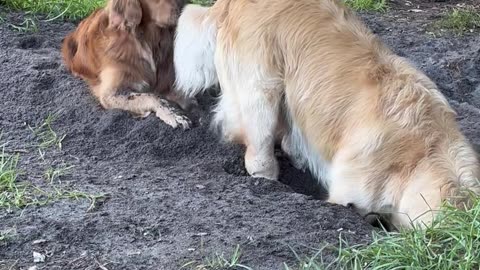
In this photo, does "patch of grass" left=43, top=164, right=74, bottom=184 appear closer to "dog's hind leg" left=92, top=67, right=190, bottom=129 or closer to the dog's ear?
"dog's hind leg" left=92, top=67, right=190, bottom=129

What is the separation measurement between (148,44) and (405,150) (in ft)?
7.47

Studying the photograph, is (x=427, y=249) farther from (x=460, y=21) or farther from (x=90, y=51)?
(x=460, y=21)

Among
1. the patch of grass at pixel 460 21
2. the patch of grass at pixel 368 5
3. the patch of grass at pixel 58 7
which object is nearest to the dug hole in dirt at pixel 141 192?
the patch of grass at pixel 58 7

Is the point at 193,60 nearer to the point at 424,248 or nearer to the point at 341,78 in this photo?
the point at 341,78

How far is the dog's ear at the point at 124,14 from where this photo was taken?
5684 millimetres

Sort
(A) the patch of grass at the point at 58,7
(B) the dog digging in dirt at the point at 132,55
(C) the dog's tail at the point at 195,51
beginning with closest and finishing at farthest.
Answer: (C) the dog's tail at the point at 195,51 < (B) the dog digging in dirt at the point at 132,55 < (A) the patch of grass at the point at 58,7

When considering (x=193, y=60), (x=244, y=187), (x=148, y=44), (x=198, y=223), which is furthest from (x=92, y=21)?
(x=198, y=223)

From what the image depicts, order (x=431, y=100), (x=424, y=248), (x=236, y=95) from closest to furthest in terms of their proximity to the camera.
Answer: (x=424, y=248), (x=431, y=100), (x=236, y=95)

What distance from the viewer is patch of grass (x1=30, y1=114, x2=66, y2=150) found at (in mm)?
5142

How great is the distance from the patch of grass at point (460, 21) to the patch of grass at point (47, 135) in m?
4.16

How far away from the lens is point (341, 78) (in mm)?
4602

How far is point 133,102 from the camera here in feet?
18.4

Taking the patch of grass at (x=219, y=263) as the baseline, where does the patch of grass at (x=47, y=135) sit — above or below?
below

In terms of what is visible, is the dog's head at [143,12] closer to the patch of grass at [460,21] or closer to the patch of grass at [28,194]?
the patch of grass at [28,194]
